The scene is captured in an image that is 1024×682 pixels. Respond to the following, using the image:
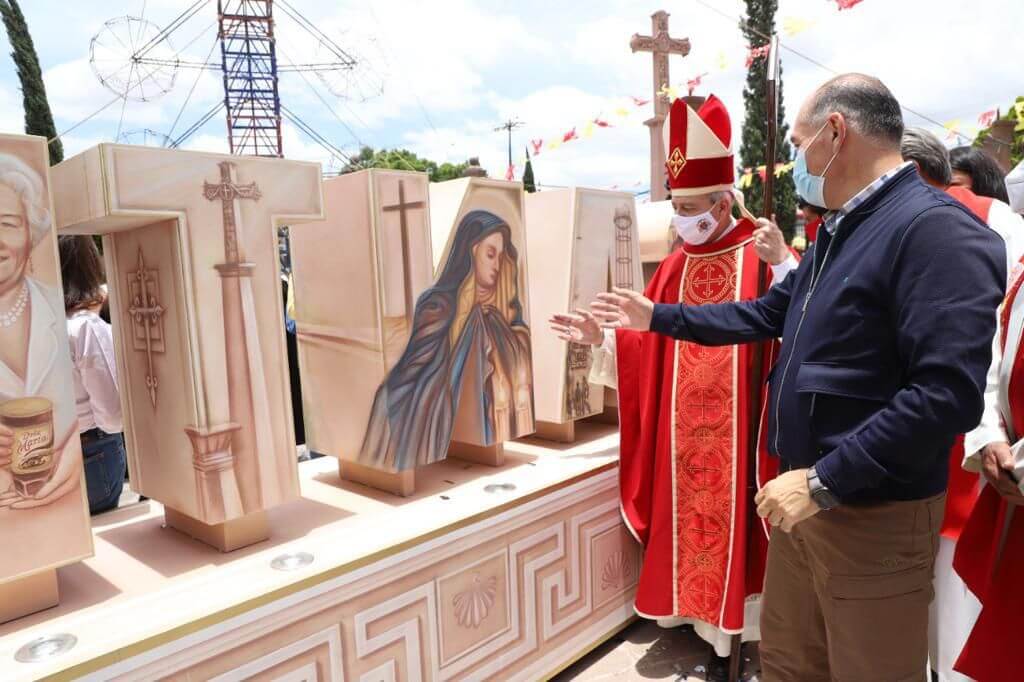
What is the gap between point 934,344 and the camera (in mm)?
1336

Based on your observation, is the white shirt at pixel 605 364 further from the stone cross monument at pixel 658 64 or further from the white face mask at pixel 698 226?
the stone cross monument at pixel 658 64

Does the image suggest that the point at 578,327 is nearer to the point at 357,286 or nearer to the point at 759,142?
the point at 357,286

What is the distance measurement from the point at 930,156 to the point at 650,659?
2288 mm

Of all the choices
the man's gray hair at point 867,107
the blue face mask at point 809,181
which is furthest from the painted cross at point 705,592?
the man's gray hair at point 867,107

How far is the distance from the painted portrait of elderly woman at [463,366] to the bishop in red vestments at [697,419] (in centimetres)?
26

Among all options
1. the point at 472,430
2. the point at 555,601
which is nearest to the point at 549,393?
the point at 472,430

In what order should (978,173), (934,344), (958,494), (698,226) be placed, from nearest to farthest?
(934,344) < (958,494) < (698,226) < (978,173)

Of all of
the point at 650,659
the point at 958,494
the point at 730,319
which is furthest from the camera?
the point at 650,659

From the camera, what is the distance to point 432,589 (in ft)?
7.04

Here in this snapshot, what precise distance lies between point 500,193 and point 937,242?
153 centimetres

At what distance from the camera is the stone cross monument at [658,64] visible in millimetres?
8695

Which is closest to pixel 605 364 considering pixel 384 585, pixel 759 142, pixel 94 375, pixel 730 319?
pixel 730 319

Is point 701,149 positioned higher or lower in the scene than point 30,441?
higher

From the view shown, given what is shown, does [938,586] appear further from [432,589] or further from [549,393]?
[432,589]
